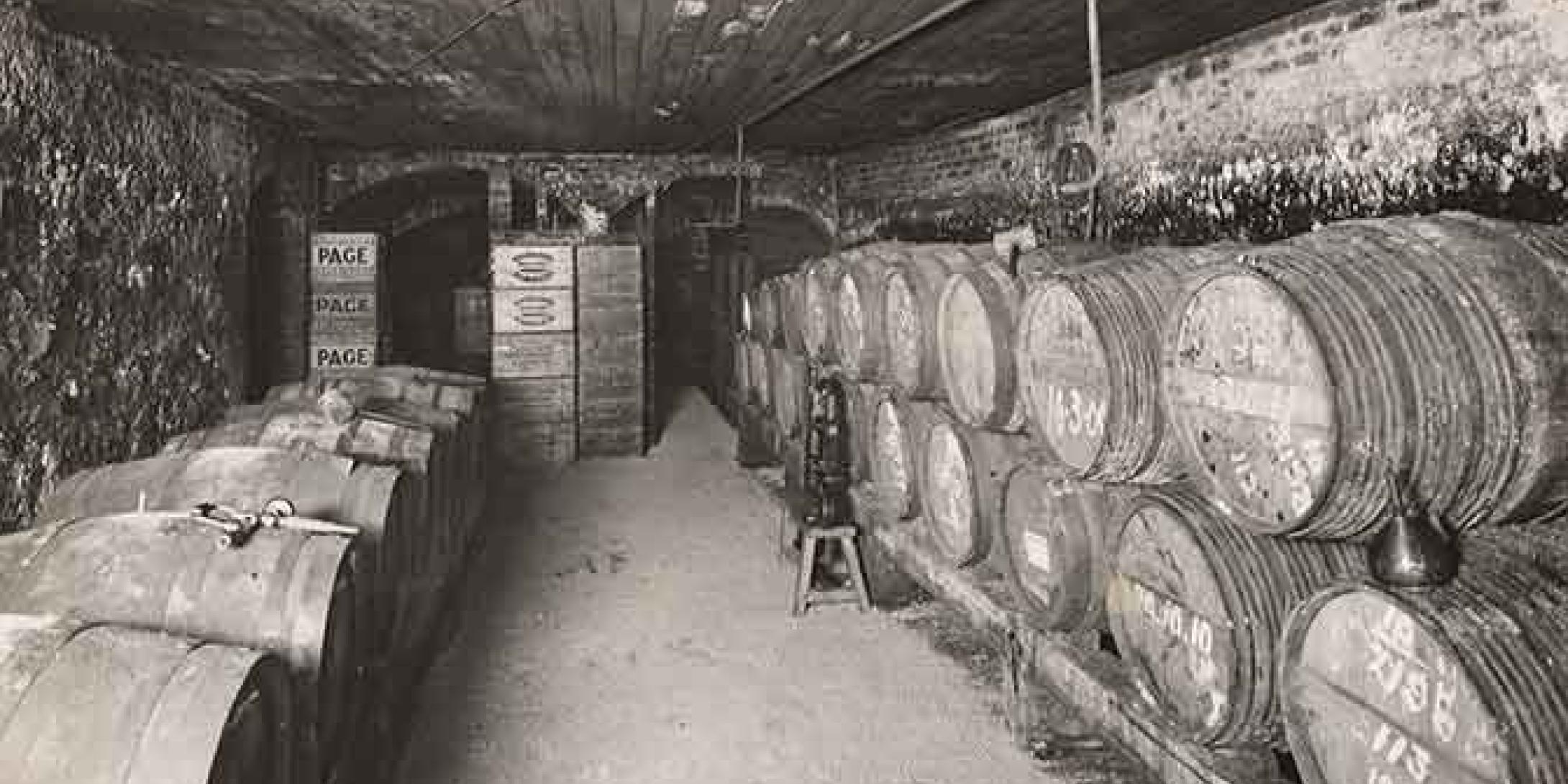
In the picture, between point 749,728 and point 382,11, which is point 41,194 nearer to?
point 382,11

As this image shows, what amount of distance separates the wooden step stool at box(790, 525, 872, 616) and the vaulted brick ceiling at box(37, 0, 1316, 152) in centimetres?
246

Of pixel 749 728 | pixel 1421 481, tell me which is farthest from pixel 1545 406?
pixel 749 728

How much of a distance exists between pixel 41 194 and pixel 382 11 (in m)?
1.58

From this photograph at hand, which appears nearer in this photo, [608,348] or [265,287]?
[265,287]

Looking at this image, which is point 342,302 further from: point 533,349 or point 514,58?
point 514,58

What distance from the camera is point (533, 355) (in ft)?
28.7

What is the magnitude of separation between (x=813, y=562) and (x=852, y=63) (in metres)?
2.50

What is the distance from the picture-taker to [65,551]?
2455mm

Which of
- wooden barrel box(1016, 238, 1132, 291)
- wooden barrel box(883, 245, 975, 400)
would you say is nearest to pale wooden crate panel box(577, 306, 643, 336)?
wooden barrel box(883, 245, 975, 400)

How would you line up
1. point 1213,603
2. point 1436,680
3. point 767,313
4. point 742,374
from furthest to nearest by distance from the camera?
point 742,374, point 767,313, point 1213,603, point 1436,680

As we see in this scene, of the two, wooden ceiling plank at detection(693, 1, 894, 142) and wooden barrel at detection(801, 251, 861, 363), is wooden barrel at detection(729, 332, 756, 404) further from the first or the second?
wooden barrel at detection(801, 251, 861, 363)

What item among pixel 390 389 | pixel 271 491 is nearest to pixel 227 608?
pixel 271 491

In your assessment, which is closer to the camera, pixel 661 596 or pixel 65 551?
pixel 65 551

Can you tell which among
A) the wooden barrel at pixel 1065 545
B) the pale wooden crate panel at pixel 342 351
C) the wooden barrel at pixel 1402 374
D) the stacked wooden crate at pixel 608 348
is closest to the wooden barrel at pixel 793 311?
the stacked wooden crate at pixel 608 348
